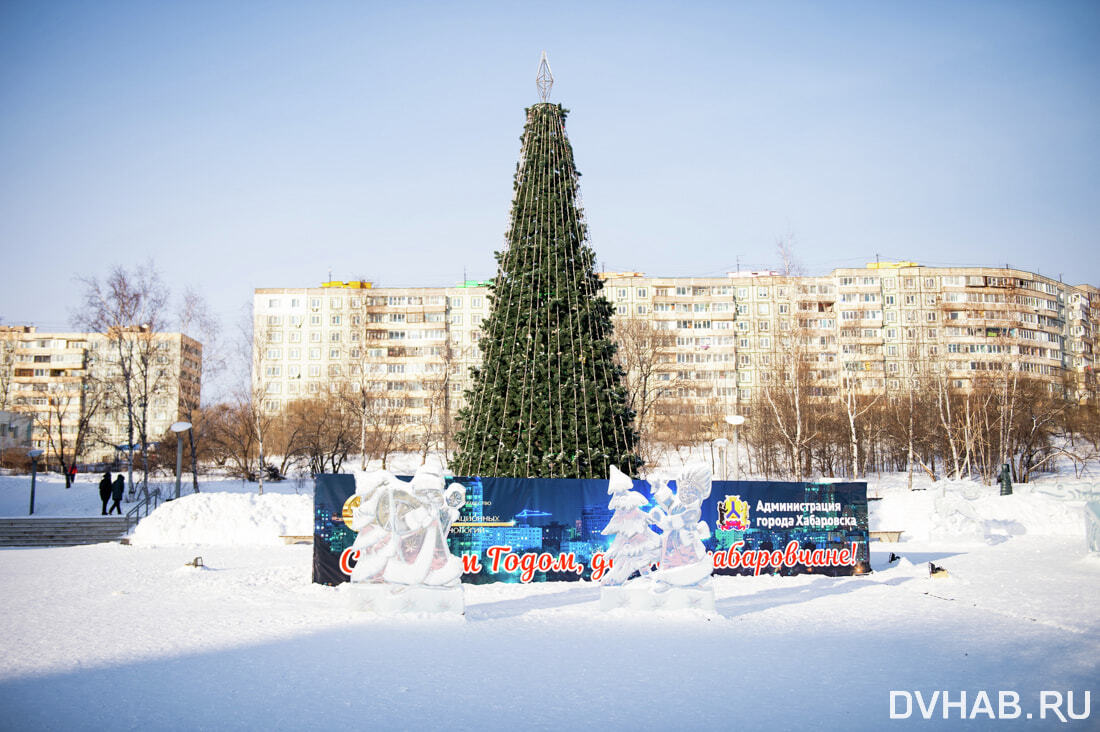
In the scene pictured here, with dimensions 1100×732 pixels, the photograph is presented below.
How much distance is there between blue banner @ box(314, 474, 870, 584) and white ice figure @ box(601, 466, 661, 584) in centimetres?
301

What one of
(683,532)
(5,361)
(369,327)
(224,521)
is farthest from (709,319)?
(683,532)

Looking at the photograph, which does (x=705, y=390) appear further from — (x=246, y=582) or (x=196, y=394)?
(x=246, y=582)

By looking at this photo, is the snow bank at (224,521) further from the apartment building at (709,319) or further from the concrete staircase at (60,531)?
the apartment building at (709,319)

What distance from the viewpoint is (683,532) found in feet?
41.1

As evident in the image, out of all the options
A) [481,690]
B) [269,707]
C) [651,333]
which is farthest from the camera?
[651,333]

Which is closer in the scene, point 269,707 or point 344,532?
point 269,707

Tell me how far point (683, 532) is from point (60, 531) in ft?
66.9

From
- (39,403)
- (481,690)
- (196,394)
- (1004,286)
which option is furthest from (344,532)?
(39,403)

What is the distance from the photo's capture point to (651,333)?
41.7 meters

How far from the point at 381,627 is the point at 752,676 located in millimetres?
5218

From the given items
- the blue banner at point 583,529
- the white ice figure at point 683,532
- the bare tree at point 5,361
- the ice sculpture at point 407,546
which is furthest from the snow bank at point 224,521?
the bare tree at point 5,361

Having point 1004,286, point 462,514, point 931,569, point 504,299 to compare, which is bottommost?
point 931,569

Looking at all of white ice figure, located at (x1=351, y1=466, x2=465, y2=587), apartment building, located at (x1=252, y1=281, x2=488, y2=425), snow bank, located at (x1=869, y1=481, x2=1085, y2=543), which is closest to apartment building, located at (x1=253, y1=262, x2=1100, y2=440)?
apartment building, located at (x1=252, y1=281, x2=488, y2=425)

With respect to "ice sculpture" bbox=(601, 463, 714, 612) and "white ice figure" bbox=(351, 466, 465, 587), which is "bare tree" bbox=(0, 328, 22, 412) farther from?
"ice sculpture" bbox=(601, 463, 714, 612)
